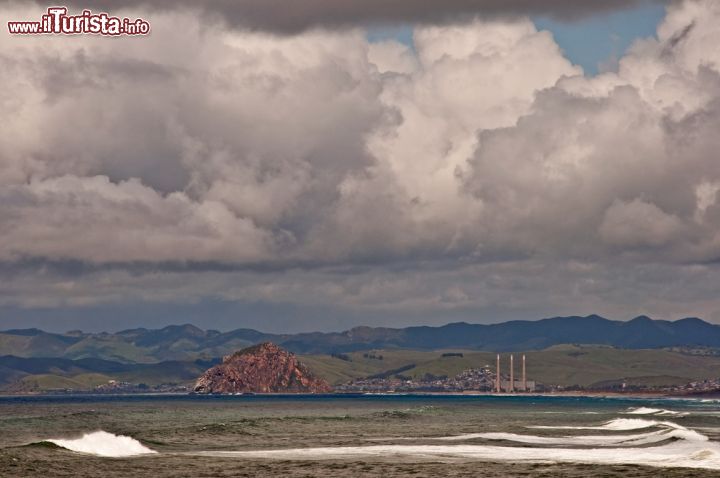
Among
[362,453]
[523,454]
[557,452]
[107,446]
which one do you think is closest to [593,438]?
[557,452]

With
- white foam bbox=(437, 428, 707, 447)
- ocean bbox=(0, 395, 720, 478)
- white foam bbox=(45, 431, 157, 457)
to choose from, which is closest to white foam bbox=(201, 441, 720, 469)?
ocean bbox=(0, 395, 720, 478)

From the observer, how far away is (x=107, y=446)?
125875 millimetres

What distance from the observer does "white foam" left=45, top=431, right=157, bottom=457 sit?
119 metres

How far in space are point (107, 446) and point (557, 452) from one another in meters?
49.8

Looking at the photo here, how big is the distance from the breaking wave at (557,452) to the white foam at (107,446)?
9.38 meters

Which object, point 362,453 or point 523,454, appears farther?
point 523,454

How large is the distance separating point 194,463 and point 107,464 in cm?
789

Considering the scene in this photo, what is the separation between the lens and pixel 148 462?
10356 cm

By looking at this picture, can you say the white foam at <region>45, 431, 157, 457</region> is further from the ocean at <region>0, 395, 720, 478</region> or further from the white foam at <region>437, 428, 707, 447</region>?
the white foam at <region>437, 428, 707, 447</region>

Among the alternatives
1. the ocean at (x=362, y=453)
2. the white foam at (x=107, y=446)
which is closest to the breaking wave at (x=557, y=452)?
the ocean at (x=362, y=453)

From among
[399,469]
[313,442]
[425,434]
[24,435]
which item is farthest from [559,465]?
[24,435]

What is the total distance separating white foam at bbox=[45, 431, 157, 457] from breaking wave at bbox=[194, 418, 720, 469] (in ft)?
30.8

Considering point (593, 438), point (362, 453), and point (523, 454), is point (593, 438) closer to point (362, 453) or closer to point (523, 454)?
point (523, 454)

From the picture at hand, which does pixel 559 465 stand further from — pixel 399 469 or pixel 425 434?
pixel 425 434
